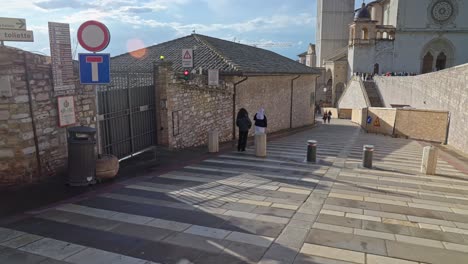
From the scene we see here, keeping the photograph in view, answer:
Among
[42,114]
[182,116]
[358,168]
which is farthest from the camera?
[182,116]

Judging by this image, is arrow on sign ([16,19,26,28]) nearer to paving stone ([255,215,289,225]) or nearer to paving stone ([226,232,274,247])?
paving stone ([226,232,274,247])

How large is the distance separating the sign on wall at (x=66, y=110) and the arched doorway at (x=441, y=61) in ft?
197

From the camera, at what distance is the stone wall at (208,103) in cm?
1151

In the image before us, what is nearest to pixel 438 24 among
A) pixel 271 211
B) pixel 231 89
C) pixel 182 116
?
pixel 231 89

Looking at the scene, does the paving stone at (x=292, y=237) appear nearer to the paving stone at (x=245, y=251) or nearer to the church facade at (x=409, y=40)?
the paving stone at (x=245, y=251)

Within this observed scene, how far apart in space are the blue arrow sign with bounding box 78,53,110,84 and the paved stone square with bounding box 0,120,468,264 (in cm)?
228

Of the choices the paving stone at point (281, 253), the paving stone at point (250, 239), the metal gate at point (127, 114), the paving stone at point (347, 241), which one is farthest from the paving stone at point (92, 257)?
the metal gate at point (127, 114)

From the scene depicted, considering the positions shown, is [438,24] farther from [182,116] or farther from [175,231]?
[175,231]

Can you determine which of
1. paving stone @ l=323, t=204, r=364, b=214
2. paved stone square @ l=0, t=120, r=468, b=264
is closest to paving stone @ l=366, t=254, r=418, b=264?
paved stone square @ l=0, t=120, r=468, b=264

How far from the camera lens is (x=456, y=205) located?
7336mm

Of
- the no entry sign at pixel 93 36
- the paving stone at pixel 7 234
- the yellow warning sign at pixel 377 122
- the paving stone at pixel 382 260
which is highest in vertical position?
the no entry sign at pixel 93 36

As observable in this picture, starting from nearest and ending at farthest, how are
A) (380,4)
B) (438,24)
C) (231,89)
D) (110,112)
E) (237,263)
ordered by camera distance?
(237,263), (110,112), (231,89), (438,24), (380,4)

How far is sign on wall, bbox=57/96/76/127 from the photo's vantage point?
7630 millimetres

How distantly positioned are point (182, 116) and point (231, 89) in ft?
14.7
